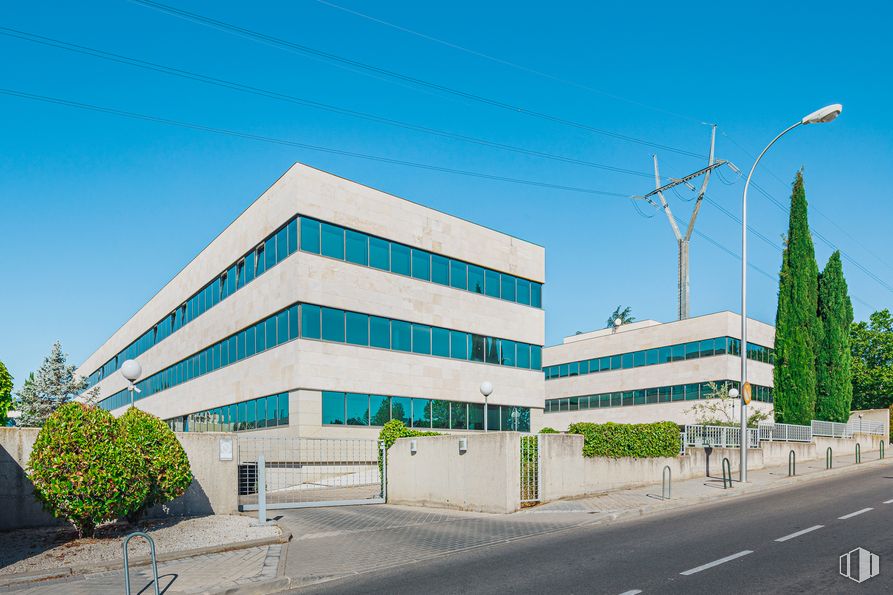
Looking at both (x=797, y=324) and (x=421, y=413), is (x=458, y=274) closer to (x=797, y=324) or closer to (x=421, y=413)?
(x=421, y=413)

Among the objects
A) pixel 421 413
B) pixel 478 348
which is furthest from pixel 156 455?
pixel 478 348

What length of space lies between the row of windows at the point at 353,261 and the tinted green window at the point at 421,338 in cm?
239

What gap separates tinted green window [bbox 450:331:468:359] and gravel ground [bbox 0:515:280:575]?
20164 millimetres

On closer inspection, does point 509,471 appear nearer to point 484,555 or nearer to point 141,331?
point 484,555

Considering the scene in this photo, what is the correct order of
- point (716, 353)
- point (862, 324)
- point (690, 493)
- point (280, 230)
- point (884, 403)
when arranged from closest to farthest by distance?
1. point (690, 493)
2. point (280, 230)
3. point (716, 353)
4. point (884, 403)
5. point (862, 324)

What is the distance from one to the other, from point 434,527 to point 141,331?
42.6m

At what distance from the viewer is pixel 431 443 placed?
62.9 feet

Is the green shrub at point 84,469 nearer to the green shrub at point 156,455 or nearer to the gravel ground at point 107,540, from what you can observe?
the green shrub at point 156,455

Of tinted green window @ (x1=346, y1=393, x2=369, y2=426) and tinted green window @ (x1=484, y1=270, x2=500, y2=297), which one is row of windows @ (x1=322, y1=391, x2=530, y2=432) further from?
tinted green window @ (x1=484, y1=270, x2=500, y2=297)

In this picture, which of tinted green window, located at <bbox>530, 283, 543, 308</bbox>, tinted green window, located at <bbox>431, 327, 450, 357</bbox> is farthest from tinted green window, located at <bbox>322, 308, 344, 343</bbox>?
tinted green window, located at <bbox>530, 283, 543, 308</bbox>

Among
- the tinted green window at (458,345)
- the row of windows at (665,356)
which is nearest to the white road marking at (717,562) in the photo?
the tinted green window at (458,345)

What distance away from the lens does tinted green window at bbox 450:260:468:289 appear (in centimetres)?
3444

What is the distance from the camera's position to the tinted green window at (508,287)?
3691 centimetres

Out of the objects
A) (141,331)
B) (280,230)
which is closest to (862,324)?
(280,230)
